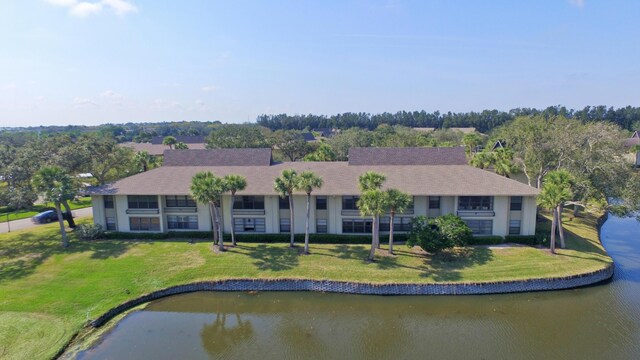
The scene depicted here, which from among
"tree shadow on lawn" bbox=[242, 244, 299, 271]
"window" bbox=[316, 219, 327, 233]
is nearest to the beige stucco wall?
"window" bbox=[316, 219, 327, 233]

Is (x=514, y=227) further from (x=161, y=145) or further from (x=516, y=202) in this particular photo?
(x=161, y=145)

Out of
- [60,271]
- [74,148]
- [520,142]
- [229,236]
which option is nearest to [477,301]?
[229,236]

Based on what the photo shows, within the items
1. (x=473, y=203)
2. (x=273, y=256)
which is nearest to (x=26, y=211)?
(x=273, y=256)

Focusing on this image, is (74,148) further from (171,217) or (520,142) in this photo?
(520,142)

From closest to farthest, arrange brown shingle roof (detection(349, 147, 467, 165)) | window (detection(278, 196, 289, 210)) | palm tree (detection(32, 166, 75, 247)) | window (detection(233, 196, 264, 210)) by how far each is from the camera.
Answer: palm tree (detection(32, 166, 75, 247)) < window (detection(278, 196, 289, 210)) < window (detection(233, 196, 264, 210)) < brown shingle roof (detection(349, 147, 467, 165))

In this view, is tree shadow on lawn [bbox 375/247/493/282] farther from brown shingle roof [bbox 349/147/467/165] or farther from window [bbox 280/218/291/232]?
brown shingle roof [bbox 349/147/467/165]

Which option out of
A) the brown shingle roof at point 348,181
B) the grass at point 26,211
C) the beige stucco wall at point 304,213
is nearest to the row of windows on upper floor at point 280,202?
the beige stucco wall at point 304,213

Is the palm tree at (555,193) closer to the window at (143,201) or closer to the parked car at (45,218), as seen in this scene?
the window at (143,201)
